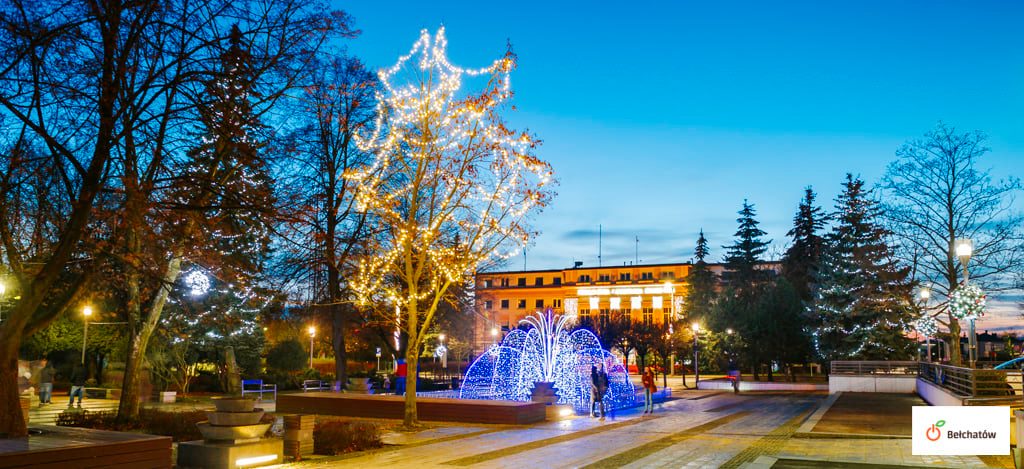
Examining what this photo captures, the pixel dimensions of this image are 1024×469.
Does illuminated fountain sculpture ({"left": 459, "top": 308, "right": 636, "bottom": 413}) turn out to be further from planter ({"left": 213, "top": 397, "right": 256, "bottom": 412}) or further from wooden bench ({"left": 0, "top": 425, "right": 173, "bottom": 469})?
wooden bench ({"left": 0, "top": 425, "right": 173, "bottom": 469})

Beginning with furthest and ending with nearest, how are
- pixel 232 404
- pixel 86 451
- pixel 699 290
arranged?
pixel 699 290
pixel 232 404
pixel 86 451

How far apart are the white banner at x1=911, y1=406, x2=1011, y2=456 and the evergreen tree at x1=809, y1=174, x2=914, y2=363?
32.6 meters

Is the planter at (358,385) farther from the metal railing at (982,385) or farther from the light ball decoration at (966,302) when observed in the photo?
the light ball decoration at (966,302)

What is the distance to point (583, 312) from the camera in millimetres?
107000

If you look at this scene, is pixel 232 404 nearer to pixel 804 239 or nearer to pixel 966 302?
pixel 966 302

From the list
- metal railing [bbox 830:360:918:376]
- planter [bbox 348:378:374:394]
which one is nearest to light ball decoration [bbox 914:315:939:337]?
metal railing [bbox 830:360:918:376]

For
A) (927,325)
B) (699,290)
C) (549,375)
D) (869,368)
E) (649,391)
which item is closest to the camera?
(649,391)

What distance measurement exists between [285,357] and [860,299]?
3578 centimetres

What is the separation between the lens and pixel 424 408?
77.4 feet

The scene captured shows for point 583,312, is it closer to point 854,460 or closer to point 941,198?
point 941,198

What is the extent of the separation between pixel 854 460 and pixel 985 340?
110382mm

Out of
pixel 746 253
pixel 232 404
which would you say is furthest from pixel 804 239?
pixel 232 404

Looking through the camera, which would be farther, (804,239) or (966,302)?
(804,239)

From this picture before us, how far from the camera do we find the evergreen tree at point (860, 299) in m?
46.8
